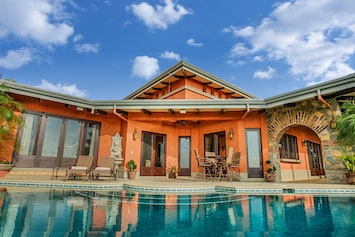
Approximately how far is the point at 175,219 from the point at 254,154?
7.57m

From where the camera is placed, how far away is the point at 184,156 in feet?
40.2

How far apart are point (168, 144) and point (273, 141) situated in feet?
17.8

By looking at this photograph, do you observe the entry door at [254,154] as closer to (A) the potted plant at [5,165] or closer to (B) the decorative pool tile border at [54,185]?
(B) the decorative pool tile border at [54,185]

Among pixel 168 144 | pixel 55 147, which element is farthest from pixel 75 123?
pixel 168 144

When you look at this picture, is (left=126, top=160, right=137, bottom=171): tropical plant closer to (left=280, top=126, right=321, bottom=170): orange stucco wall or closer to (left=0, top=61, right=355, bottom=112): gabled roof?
(left=0, top=61, right=355, bottom=112): gabled roof

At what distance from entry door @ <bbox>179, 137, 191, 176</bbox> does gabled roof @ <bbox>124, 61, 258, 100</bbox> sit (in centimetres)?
381

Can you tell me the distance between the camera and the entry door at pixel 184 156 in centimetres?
1208

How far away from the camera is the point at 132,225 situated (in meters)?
2.87

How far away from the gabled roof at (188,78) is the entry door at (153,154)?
150 inches

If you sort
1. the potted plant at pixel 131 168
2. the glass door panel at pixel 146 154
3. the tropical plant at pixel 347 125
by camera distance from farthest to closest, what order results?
the glass door panel at pixel 146 154, the potted plant at pixel 131 168, the tropical plant at pixel 347 125

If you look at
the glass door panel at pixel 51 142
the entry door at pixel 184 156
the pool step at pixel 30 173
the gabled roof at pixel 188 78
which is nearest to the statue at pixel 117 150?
the pool step at pixel 30 173

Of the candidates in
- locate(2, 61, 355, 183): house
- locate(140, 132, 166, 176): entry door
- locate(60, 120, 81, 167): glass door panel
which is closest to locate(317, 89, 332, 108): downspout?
locate(2, 61, 355, 183): house

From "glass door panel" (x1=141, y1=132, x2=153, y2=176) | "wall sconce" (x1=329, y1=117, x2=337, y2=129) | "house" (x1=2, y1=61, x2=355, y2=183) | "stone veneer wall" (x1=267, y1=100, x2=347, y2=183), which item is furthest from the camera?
"glass door panel" (x1=141, y1=132, x2=153, y2=176)

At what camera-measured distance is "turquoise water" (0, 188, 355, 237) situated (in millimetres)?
2572
